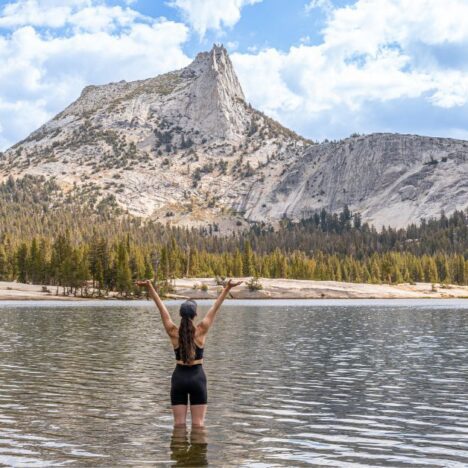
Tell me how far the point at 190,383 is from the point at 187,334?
1.47 metres

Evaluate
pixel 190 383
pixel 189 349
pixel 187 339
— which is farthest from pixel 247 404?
pixel 187 339

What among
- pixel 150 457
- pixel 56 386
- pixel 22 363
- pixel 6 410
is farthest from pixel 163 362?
pixel 150 457

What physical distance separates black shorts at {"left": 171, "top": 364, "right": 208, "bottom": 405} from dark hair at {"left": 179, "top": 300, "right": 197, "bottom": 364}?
36 centimetres

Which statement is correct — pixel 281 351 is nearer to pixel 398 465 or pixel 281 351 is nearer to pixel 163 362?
pixel 163 362

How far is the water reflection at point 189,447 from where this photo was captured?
1864 cm

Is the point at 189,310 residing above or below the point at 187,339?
above

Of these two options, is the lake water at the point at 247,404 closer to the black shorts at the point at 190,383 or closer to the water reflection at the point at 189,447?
the water reflection at the point at 189,447

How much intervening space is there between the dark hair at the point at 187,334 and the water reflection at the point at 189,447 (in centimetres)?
255

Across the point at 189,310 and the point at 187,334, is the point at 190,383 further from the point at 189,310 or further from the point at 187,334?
the point at 189,310

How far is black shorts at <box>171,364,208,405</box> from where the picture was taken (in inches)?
776

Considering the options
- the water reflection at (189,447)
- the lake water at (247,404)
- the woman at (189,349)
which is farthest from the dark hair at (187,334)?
the lake water at (247,404)

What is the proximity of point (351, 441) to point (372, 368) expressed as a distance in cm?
2051

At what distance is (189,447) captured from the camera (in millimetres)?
20203

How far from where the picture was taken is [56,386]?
33.6 metres
